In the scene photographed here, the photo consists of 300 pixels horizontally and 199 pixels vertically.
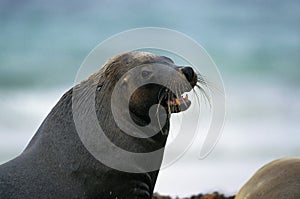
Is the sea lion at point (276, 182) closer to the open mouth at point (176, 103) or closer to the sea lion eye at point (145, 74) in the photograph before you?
the open mouth at point (176, 103)

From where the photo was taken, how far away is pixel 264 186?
6273 millimetres

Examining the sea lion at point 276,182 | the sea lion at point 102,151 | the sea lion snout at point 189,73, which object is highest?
the sea lion snout at point 189,73

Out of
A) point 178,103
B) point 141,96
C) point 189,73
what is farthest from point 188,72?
point 141,96

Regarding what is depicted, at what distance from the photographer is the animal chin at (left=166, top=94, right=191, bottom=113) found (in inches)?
192

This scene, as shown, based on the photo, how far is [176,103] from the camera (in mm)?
4883

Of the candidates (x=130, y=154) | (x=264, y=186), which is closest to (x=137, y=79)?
(x=130, y=154)

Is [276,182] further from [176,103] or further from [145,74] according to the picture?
[145,74]

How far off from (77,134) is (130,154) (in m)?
0.40

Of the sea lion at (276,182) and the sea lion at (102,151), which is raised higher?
the sea lion at (102,151)

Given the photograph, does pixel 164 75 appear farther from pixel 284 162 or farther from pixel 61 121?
pixel 284 162

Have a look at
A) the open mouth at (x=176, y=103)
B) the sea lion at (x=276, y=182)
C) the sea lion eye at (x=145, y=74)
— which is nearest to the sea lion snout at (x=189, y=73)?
the open mouth at (x=176, y=103)

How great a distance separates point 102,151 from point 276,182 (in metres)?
1.99

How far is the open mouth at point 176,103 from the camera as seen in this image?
15.9 ft

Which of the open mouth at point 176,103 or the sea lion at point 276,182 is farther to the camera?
the sea lion at point 276,182
